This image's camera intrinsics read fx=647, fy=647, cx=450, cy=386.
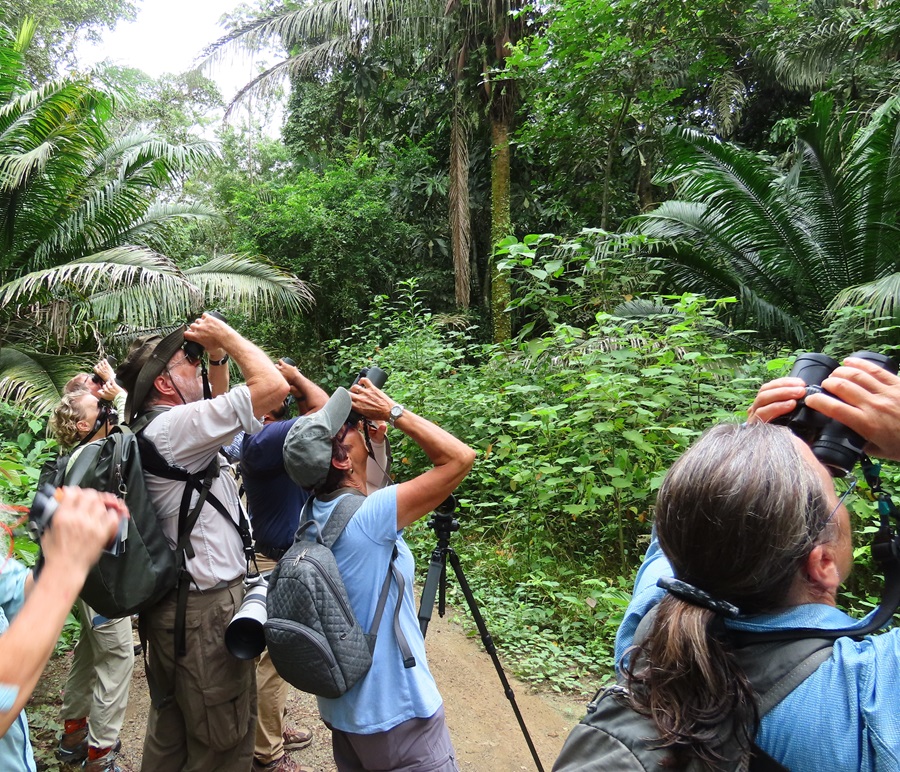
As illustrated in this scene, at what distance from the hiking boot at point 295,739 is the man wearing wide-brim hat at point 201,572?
1.02m

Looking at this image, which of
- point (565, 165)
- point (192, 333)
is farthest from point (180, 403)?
point (565, 165)

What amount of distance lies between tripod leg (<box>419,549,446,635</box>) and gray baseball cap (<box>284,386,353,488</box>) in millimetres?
542

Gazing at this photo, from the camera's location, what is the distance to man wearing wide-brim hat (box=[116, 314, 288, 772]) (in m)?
2.22

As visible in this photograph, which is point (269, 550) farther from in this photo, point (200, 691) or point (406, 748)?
point (406, 748)

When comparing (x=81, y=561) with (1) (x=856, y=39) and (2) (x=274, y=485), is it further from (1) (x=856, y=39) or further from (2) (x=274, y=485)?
(1) (x=856, y=39)

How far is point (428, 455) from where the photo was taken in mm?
1962

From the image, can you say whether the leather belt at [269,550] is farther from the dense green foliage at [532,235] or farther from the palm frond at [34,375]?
the palm frond at [34,375]

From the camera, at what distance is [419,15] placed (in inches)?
429

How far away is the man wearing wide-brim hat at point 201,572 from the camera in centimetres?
222

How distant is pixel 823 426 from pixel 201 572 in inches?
79.6

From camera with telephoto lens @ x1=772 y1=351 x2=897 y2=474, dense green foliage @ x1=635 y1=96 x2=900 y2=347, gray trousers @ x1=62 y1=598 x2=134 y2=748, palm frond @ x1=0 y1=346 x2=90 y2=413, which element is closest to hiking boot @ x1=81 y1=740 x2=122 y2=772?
gray trousers @ x1=62 y1=598 x2=134 y2=748

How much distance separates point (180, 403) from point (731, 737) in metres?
2.22

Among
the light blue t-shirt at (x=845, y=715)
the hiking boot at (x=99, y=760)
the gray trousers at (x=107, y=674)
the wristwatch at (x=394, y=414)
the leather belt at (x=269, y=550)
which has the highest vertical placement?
the wristwatch at (x=394, y=414)

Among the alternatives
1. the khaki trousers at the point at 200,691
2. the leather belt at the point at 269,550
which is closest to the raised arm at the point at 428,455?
the khaki trousers at the point at 200,691
